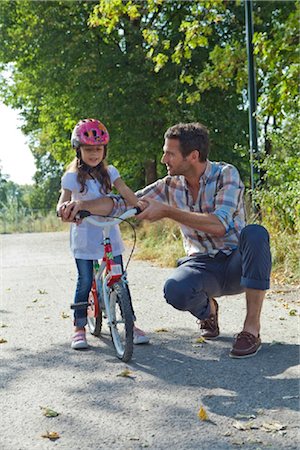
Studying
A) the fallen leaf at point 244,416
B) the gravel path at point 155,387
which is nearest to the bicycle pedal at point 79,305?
the gravel path at point 155,387

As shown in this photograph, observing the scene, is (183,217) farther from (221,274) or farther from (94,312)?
(94,312)

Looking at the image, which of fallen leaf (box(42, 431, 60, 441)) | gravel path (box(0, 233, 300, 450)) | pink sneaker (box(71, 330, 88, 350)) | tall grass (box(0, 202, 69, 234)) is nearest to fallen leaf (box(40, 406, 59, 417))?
gravel path (box(0, 233, 300, 450))

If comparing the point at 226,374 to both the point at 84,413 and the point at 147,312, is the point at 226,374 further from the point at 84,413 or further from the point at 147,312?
the point at 147,312

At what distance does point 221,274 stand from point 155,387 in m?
1.18

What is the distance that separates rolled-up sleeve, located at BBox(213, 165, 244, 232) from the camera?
505 cm

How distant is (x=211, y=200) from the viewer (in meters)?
5.24

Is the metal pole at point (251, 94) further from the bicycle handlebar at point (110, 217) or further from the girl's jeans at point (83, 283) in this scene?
the bicycle handlebar at point (110, 217)

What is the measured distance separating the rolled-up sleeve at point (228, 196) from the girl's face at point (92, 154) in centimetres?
94

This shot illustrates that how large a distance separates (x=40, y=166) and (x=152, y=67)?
42.0 m

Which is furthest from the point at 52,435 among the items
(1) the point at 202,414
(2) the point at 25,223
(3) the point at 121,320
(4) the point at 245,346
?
(2) the point at 25,223

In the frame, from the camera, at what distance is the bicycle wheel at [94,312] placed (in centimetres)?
571

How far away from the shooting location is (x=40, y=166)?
62156 mm

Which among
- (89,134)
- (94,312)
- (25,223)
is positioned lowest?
(94,312)

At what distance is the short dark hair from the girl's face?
0.56 metres
